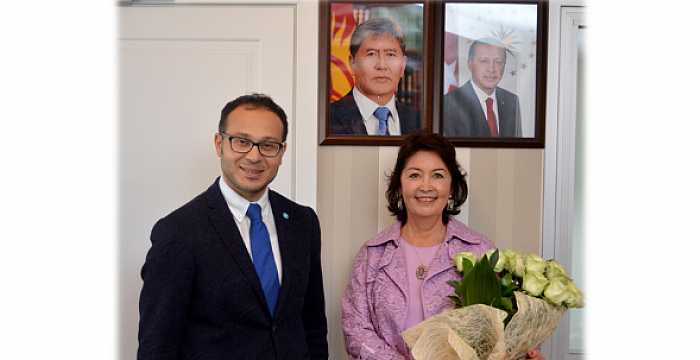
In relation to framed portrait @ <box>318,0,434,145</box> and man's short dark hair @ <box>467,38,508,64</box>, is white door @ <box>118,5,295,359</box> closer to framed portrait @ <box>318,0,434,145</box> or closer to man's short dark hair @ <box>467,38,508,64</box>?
framed portrait @ <box>318,0,434,145</box>

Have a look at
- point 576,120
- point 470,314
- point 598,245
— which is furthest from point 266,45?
point 598,245

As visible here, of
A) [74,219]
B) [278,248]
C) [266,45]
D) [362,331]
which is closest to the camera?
[74,219]

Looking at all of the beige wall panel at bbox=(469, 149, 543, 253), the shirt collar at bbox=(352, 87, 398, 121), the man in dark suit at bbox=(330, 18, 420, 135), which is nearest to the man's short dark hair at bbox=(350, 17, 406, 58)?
the man in dark suit at bbox=(330, 18, 420, 135)

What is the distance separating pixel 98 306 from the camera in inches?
34.5

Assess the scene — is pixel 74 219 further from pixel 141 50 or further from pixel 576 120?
pixel 576 120

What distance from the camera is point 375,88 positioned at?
7.55 ft

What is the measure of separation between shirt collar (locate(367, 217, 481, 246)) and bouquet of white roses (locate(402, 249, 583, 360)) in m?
0.39

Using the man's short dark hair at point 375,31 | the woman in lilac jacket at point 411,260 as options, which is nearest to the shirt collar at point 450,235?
the woman in lilac jacket at point 411,260

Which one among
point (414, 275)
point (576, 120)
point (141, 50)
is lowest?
point (414, 275)

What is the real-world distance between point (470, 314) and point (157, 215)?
1380 millimetres

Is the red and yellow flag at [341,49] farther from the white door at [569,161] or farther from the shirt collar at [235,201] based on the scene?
the shirt collar at [235,201]

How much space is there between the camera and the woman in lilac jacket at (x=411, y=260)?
1.82 meters

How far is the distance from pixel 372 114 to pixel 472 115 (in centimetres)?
35

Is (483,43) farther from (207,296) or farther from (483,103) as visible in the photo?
(207,296)
